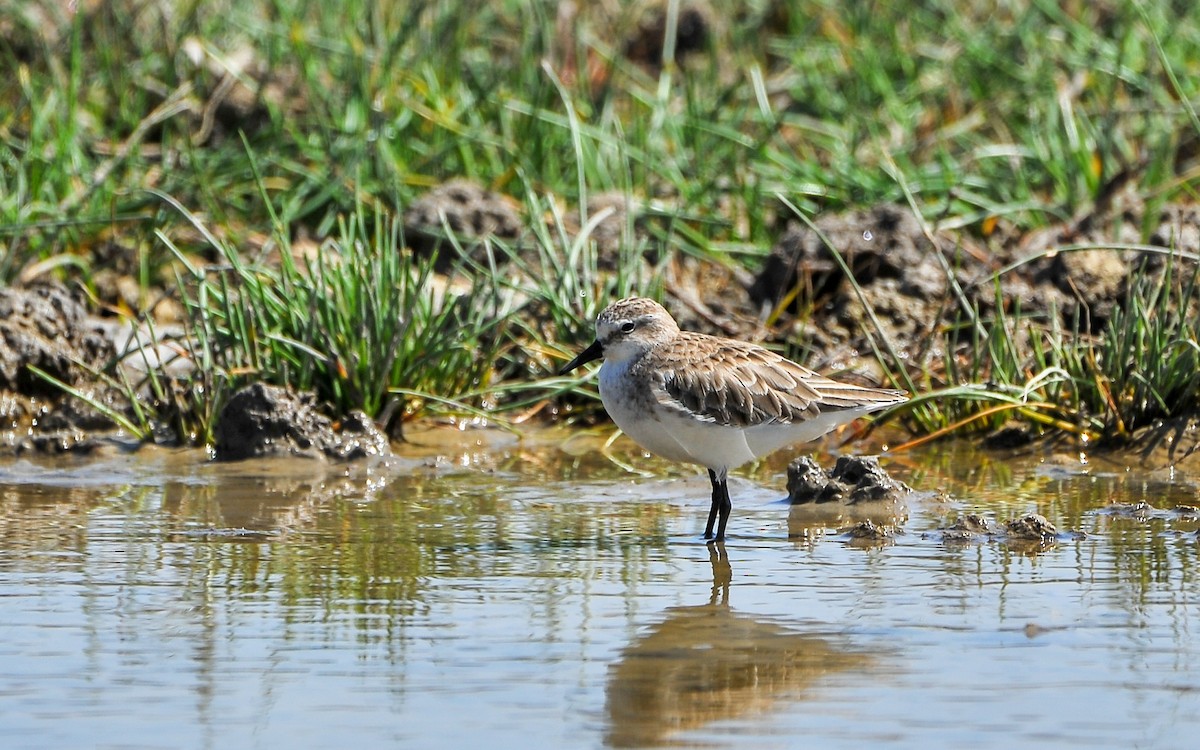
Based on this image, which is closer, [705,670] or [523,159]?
[705,670]

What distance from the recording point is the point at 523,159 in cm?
1075

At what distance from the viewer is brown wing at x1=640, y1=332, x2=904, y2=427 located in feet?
21.3

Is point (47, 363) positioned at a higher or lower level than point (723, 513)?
higher

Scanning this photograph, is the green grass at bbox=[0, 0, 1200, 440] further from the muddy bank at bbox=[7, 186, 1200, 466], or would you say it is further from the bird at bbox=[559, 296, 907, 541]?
the bird at bbox=[559, 296, 907, 541]

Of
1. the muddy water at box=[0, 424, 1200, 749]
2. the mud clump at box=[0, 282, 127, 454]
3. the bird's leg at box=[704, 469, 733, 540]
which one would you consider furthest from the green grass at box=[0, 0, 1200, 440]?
the bird's leg at box=[704, 469, 733, 540]

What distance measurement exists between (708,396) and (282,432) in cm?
225

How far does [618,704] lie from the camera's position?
4367mm

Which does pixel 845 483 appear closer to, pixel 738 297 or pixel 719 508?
pixel 719 508

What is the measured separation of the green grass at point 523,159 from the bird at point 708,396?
1.11m

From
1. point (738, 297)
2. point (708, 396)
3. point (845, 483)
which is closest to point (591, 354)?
point (708, 396)

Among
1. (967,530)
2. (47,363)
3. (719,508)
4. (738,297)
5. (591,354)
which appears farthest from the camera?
(738,297)

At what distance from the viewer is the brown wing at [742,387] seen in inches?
256

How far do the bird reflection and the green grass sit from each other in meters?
2.99

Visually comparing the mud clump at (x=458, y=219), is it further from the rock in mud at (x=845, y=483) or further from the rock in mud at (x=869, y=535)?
the rock in mud at (x=869, y=535)
